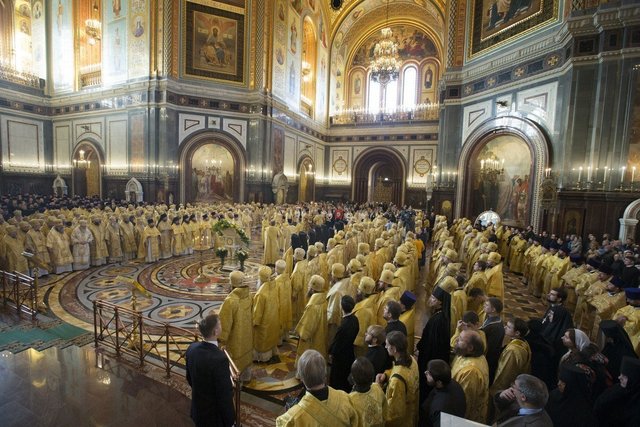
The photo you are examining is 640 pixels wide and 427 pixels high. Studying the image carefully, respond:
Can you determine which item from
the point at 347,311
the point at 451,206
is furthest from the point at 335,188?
the point at 347,311

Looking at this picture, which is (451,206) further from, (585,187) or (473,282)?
(473,282)

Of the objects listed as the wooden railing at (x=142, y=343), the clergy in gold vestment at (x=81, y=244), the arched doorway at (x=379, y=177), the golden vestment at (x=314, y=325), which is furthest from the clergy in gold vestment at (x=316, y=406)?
the arched doorway at (x=379, y=177)

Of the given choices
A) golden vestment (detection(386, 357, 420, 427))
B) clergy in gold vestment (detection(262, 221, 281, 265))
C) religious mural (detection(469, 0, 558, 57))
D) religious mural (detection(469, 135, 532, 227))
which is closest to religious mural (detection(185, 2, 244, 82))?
religious mural (detection(469, 0, 558, 57))

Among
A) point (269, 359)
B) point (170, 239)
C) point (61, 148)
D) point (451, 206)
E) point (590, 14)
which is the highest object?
point (590, 14)

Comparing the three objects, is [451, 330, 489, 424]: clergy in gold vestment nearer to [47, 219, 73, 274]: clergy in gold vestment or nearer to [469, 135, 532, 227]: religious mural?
[47, 219, 73, 274]: clergy in gold vestment

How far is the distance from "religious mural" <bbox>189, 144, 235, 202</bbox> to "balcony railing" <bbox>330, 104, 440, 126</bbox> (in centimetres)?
1304

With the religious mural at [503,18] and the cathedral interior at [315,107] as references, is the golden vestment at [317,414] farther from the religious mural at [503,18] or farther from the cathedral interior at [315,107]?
the religious mural at [503,18]

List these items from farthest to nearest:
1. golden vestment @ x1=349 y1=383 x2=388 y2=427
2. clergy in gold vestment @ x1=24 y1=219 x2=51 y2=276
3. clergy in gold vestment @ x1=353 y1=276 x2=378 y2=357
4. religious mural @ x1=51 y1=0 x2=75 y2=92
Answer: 1. religious mural @ x1=51 y1=0 x2=75 y2=92
2. clergy in gold vestment @ x1=24 y1=219 x2=51 y2=276
3. clergy in gold vestment @ x1=353 y1=276 x2=378 y2=357
4. golden vestment @ x1=349 y1=383 x2=388 y2=427

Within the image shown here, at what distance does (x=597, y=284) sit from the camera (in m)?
6.09

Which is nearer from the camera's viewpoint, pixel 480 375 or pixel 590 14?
pixel 480 375

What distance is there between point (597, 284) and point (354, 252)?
5.83 m

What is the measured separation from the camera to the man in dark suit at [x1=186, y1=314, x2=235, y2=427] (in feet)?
8.91

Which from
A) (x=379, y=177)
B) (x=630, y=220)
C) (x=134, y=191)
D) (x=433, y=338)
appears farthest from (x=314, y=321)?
(x=379, y=177)

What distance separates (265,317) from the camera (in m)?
4.95
